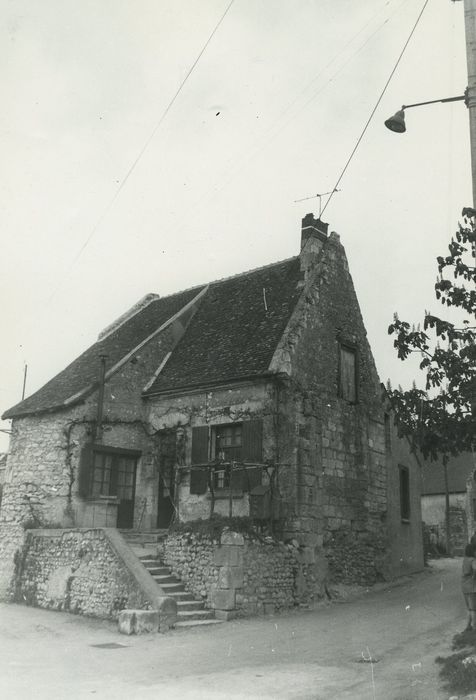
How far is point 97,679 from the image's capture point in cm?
805

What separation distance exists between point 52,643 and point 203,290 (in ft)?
40.5

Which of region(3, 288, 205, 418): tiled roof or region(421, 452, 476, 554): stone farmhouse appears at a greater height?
region(3, 288, 205, 418): tiled roof

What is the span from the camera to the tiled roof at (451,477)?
3594cm

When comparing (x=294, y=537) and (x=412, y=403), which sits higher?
(x=412, y=403)

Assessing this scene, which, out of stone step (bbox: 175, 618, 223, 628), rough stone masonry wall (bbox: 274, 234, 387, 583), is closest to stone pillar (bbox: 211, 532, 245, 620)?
stone step (bbox: 175, 618, 223, 628)

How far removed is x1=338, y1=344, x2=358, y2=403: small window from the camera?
56.7 feet

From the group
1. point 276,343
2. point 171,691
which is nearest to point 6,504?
point 276,343

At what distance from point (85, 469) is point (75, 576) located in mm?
2903

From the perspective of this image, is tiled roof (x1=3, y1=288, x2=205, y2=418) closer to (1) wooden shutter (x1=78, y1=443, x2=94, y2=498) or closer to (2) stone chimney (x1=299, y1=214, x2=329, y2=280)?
(1) wooden shutter (x1=78, y1=443, x2=94, y2=498)

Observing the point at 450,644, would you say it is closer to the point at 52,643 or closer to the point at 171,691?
the point at 171,691

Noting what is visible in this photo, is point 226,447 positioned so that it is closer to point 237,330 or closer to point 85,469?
point 237,330

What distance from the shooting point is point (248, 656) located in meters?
9.34

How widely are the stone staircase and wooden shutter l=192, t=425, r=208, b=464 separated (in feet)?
6.53

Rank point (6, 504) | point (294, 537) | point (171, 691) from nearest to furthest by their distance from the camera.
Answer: point (171, 691) < point (294, 537) < point (6, 504)
